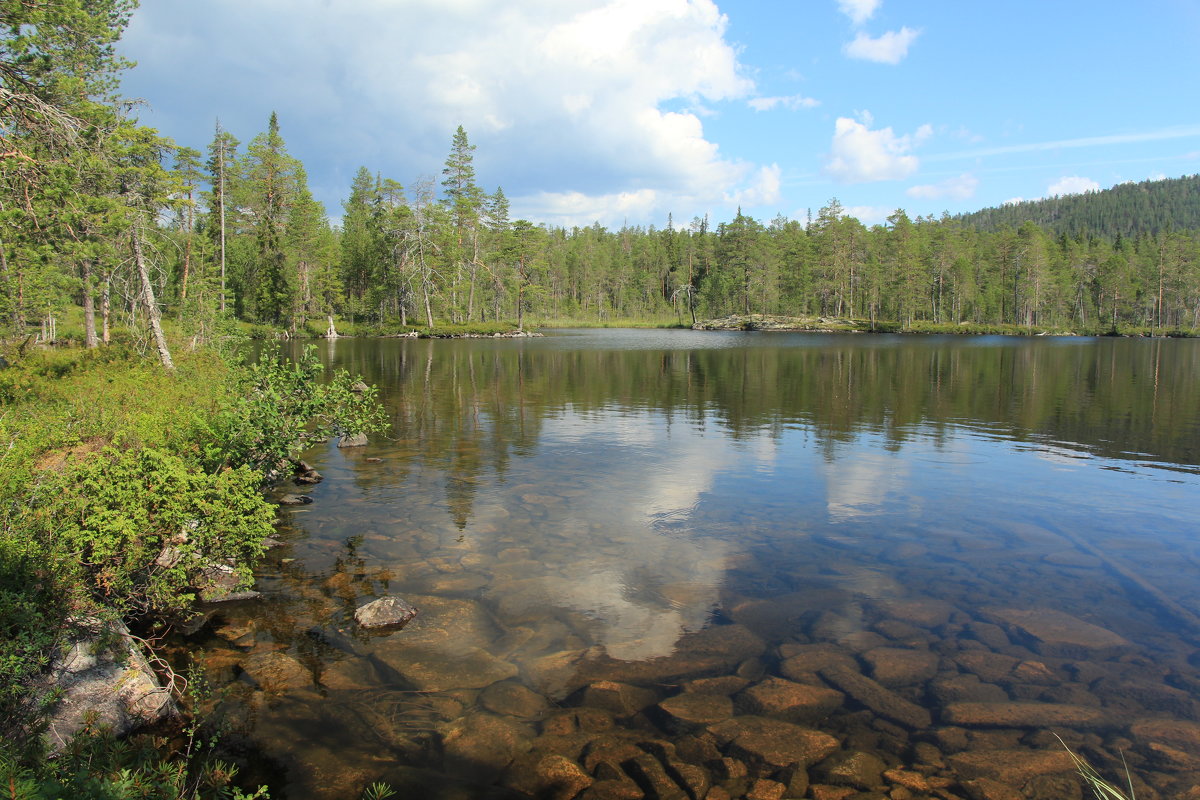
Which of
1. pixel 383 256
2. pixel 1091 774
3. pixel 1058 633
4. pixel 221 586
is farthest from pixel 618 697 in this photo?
pixel 383 256

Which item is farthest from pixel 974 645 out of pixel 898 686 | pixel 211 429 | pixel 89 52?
pixel 89 52

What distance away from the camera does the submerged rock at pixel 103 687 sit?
6.26 metres

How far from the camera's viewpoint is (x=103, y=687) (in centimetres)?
667

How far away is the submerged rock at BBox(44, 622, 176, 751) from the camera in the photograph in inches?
246

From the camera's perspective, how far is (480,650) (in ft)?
28.8

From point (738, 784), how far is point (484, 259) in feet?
318

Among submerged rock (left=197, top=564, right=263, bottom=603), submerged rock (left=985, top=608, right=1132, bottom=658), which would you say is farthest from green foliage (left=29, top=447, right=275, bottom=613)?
submerged rock (left=985, top=608, right=1132, bottom=658)

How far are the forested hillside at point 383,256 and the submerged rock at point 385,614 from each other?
9.51m

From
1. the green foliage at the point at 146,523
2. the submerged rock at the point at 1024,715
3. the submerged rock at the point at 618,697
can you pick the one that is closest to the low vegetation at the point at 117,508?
the green foliage at the point at 146,523

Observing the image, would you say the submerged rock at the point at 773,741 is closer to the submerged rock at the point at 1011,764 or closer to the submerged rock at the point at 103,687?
the submerged rock at the point at 1011,764

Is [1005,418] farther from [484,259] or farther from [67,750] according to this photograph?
[484,259]

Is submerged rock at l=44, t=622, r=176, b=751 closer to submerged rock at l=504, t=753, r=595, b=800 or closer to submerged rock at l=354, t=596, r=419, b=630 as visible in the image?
submerged rock at l=354, t=596, r=419, b=630

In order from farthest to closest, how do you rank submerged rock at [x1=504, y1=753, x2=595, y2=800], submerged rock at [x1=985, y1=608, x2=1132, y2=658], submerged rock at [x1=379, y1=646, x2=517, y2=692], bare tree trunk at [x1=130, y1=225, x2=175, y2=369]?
bare tree trunk at [x1=130, y1=225, x2=175, y2=369] → submerged rock at [x1=985, y1=608, x2=1132, y2=658] → submerged rock at [x1=379, y1=646, x2=517, y2=692] → submerged rock at [x1=504, y1=753, x2=595, y2=800]

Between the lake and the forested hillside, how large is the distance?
9398 millimetres
